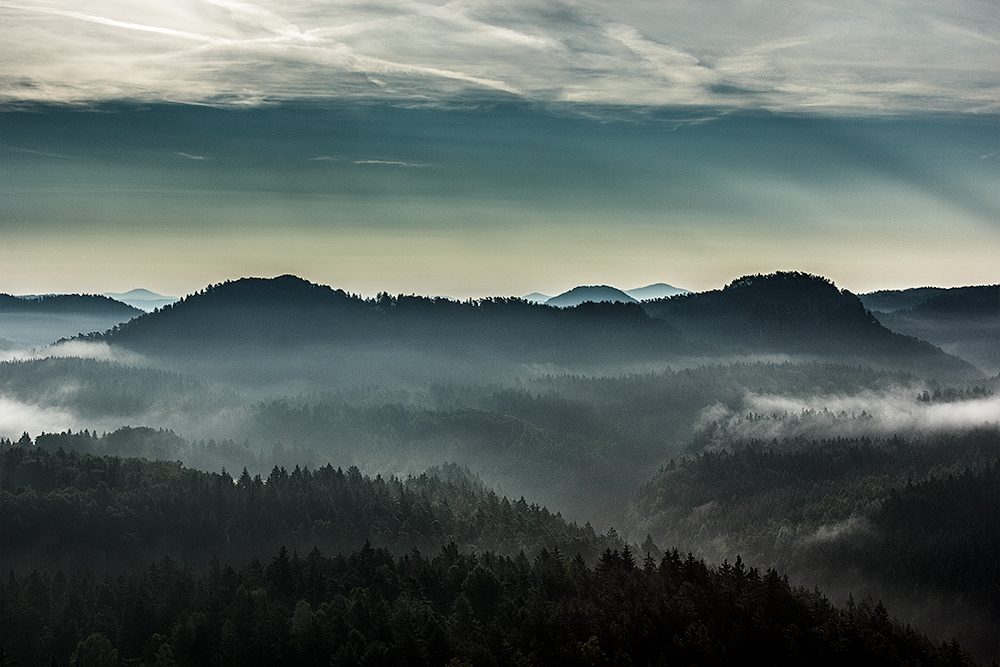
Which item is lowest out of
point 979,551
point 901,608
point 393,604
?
point 901,608

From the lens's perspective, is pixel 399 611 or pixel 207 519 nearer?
pixel 399 611

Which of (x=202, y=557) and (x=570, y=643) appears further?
(x=202, y=557)

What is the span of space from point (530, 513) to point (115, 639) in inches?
3342

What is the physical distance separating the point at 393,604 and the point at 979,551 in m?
135

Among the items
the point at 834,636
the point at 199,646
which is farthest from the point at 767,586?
the point at 199,646

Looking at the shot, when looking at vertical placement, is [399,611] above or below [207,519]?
below

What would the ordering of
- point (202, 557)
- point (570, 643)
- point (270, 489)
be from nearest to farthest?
point (570, 643), point (202, 557), point (270, 489)

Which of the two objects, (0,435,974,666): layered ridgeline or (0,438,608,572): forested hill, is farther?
(0,438,608,572): forested hill

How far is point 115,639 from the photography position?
96188 millimetres

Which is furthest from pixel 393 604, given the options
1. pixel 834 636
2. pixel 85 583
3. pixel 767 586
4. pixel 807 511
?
pixel 807 511

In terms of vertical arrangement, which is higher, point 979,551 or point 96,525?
point 96,525

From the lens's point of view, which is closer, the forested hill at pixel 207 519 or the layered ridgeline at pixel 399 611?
the layered ridgeline at pixel 399 611

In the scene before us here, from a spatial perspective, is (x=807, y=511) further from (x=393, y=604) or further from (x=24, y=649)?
(x=24, y=649)

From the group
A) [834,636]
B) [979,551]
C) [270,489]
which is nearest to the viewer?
[834,636]
